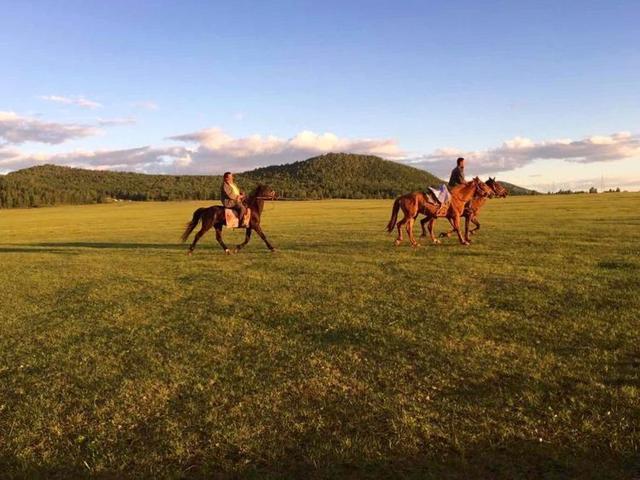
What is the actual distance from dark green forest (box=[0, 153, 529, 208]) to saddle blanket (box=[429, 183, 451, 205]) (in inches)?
3357

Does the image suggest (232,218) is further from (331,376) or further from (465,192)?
(331,376)

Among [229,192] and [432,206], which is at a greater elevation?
[229,192]

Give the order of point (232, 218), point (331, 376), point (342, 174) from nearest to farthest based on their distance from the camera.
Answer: point (331, 376) → point (232, 218) → point (342, 174)

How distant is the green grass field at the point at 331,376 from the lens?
455 cm

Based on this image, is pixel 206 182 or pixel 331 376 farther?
pixel 206 182

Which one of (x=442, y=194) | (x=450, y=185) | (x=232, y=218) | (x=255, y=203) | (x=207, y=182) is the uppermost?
(x=207, y=182)

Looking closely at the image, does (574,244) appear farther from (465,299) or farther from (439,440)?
(439,440)

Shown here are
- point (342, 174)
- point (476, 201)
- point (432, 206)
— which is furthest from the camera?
point (342, 174)

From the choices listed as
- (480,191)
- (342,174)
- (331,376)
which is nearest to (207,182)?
(342,174)

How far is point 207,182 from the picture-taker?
5792 inches

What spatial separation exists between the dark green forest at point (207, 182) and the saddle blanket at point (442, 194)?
85259 mm

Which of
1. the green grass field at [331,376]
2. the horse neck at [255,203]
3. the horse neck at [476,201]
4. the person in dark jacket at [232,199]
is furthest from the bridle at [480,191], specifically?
the person in dark jacket at [232,199]

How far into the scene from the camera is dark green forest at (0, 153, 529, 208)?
113 m

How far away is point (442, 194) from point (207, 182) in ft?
445
